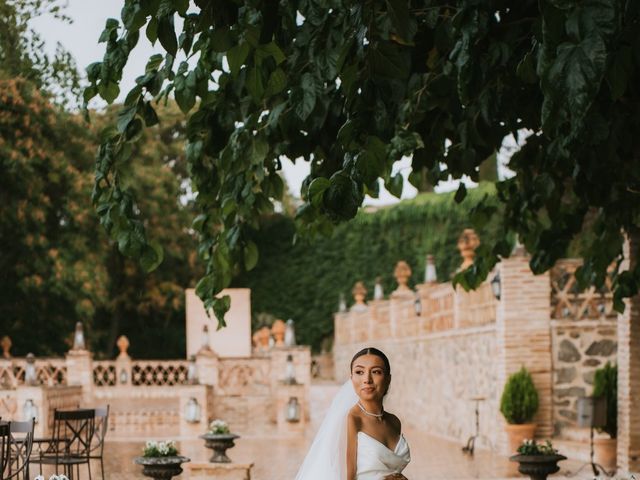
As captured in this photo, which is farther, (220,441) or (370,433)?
(220,441)

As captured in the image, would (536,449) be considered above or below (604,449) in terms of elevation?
above

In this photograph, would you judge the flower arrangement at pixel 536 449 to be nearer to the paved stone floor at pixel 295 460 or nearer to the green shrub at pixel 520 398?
the paved stone floor at pixel 295 460

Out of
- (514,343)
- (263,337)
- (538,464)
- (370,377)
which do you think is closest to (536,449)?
(538,464)

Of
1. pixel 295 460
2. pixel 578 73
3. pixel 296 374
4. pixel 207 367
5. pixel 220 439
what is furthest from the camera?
pixel 207 367

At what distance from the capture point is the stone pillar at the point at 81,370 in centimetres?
2680

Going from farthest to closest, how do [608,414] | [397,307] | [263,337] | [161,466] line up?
1. [263,337]
2. [397,307]
3. [608,414]
4. [161,466]

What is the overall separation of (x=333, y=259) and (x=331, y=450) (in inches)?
1344

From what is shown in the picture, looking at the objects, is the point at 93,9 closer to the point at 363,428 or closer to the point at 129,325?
the point at 129,325

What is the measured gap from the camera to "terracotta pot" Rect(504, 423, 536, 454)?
17.5 m

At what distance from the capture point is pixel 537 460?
444 inches

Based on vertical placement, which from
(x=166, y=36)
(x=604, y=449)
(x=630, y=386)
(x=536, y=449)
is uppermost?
(x=166, y=36)

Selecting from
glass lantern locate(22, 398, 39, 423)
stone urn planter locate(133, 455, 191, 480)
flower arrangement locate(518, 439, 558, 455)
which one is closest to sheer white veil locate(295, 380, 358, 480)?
flower arrangement locate(518, 439, 558, 455)

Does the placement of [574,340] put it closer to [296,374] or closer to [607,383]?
[607,383]

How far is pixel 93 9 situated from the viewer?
2442 cm
